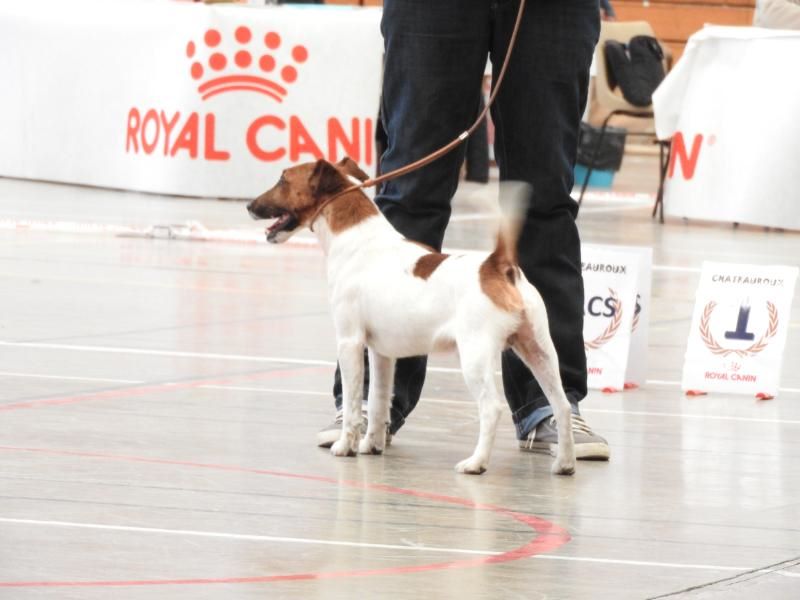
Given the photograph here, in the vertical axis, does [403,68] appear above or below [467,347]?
above

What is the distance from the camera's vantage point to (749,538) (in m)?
2.93

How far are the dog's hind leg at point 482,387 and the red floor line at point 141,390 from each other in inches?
42.9

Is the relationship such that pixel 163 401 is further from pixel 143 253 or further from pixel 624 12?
pixel 624 12

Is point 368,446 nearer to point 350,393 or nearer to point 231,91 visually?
point 350,393

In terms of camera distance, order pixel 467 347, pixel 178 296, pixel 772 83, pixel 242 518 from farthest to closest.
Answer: pixel 772 83 < pixel 178 296 < pixel 467 347 < pixel 242 518

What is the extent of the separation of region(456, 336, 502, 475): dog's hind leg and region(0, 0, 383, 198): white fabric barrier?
750 cm

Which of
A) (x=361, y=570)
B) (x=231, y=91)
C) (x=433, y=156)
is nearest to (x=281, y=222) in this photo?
(x=433, y=156)

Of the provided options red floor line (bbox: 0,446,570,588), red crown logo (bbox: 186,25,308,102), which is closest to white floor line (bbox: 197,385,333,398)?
red floor line (bbox: 0,446,570,588)

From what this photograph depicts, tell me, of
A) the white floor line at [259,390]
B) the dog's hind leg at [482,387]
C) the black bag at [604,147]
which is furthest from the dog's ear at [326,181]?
the black bag at [604,147]

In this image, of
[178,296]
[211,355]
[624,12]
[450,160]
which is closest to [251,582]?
[450,160]

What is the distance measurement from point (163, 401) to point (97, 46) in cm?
769

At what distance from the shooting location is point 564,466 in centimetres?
347

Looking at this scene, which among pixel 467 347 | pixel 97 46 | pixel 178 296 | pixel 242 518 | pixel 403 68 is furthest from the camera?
pixel 97 46

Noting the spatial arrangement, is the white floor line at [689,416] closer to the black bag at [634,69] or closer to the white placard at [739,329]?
the white placard at [739,329]
